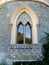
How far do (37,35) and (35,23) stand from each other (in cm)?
60

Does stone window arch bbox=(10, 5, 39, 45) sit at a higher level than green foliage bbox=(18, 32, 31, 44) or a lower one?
higher

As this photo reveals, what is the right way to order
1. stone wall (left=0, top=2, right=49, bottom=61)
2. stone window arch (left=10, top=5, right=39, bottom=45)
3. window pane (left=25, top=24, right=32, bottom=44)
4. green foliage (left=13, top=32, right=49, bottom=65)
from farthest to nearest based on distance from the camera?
window pane (left=25, top=24, right=32, bottom=44) < stone window arch (left=10, top=5, right=39, bottom=45) < stone wall (left=0, top=2, right=49, bottom=61) < green foliage (left=13, top=32, right=49, bottom=65)

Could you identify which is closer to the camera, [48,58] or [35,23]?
[48,58]

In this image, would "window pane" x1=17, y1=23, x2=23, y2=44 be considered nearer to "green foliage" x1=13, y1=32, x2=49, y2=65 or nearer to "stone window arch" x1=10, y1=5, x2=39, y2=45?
"stone window arch" x1=10, y1=5, x2=39, y2=45

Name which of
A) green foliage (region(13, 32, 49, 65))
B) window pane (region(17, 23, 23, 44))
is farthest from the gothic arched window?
green foliage (region(13, 32, 49, 65))

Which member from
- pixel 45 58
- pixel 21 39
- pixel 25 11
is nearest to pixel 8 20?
pixel 25 11

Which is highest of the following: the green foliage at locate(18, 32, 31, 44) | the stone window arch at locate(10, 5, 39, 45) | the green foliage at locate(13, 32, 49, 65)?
the stone window arch at locate(10, 5, 39, 45)

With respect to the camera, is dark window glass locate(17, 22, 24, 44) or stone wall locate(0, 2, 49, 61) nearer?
stone wall locate(0, 2, 49, 61)

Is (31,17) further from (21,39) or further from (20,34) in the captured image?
(21,39)

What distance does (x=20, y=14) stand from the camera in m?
10.5

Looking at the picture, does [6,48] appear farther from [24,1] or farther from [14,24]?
[24,1]

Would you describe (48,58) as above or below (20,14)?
below

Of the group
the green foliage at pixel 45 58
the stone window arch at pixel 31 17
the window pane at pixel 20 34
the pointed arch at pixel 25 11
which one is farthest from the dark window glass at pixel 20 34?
the green foliage at pixel 45 58

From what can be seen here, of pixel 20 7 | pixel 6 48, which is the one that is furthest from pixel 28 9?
pixel 6 48
